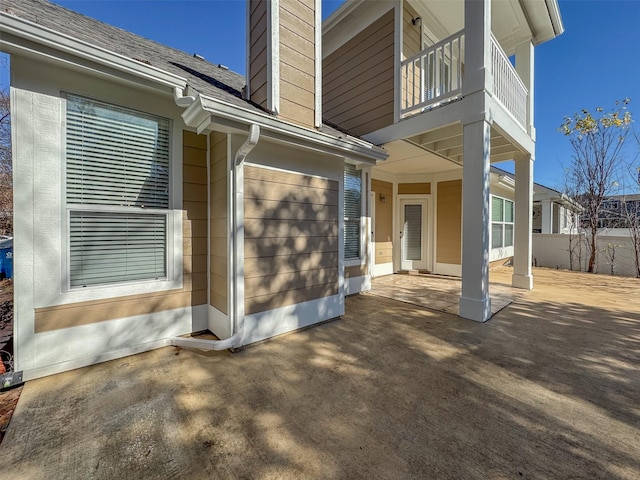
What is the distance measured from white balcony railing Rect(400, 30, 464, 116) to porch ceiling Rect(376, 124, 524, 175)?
49 centimetres

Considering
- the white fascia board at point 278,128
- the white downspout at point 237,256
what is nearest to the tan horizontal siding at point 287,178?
the white downspout at point 237,256

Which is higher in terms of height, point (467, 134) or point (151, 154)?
point (467, 134)

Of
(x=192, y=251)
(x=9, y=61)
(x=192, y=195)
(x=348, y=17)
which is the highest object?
(x=348, y=17)

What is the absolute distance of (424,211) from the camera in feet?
24.4

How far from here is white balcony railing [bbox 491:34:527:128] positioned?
13.8 ft

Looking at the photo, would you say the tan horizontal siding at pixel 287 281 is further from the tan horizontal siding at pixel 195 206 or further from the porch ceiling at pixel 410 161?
the porch ceiling at pixel 410 161

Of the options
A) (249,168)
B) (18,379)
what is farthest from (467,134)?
(18,379)

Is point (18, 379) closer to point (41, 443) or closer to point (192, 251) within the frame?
point (41, 443)

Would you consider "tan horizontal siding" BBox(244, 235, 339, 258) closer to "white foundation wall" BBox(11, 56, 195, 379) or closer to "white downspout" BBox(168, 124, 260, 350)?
"white downspout" BBox(168, 124, 260, 350)

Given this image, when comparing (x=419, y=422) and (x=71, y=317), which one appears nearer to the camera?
(x=419, y=422)

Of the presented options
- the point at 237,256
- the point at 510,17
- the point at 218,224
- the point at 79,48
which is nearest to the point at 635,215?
the point at 510,17

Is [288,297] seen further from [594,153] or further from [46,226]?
[594,153]

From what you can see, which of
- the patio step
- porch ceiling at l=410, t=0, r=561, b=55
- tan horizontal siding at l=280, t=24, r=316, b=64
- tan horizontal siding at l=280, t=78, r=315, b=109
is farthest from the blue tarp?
porch ceiling at l=410, t=0, r=561, b=55

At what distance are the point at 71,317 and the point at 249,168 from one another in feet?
7.00
